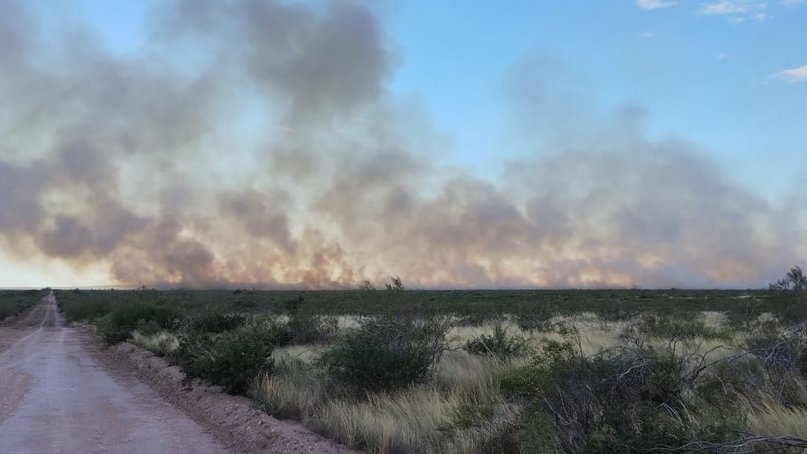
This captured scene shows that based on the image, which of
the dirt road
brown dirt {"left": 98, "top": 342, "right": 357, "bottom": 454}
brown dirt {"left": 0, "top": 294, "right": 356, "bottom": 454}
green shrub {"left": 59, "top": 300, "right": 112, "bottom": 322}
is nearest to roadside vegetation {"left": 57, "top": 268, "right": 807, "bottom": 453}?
brown dirt {"left": 98, "top": 342, "right": 357, "bottom": 454}

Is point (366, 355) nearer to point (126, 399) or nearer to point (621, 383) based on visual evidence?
point (621, 383)

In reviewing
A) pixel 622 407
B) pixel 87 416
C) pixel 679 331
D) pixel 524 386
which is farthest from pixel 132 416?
pixel 679 331

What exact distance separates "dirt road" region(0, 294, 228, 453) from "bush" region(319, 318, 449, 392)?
9.22ft

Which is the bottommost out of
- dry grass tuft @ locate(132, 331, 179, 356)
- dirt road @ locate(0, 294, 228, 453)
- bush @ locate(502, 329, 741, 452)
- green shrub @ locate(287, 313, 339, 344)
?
dirt road @ locate(0, 294, 228, 453)

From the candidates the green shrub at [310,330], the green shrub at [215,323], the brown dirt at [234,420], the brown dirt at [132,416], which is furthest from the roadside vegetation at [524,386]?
the green shrub at [215,323]

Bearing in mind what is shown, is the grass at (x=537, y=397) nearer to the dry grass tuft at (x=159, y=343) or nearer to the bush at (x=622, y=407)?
the bush at (x=622, y=407)

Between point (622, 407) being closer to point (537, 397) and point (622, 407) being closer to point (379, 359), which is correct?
point (537, 397)

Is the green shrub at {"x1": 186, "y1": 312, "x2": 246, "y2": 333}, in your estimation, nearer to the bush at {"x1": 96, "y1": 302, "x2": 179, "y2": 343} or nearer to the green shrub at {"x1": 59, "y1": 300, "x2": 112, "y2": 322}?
the bush at {"x1": 96, "y1": 302, "x2": 179, "y2": 343}

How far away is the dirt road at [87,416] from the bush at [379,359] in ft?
9.22

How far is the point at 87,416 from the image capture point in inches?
476

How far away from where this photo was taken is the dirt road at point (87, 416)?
9.68 meters

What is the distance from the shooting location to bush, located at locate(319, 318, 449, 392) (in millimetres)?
11508

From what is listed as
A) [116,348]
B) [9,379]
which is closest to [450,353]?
[9,379]

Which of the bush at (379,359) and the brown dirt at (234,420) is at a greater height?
the bush at (379,359)
